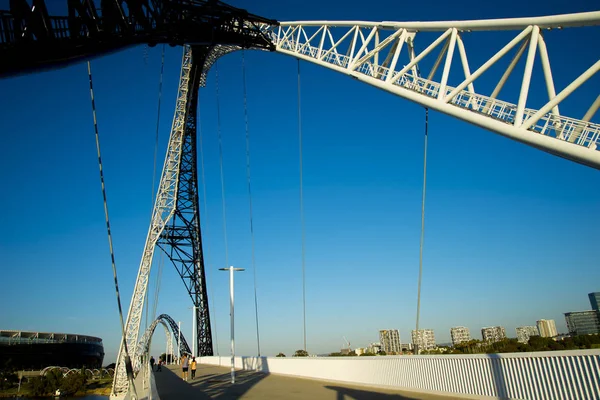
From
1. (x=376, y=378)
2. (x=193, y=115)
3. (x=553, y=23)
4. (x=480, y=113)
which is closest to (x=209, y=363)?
(x=193, y=115)

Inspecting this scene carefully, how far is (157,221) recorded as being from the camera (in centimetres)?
3606

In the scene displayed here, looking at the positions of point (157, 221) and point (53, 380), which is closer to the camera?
point (157, 221)

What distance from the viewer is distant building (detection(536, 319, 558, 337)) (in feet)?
432

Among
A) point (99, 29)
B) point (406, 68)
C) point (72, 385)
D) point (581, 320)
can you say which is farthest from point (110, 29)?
point (581, 320)

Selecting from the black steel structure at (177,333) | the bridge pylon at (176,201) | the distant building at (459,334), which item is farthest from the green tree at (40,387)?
the distant building at (459,334)

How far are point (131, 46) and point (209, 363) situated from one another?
101 ft

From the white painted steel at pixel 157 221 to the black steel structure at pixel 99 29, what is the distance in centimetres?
2033

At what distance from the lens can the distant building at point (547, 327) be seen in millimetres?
131750

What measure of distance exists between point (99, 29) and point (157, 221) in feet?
93.8

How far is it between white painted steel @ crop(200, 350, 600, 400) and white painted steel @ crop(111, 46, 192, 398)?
25693 millimetres

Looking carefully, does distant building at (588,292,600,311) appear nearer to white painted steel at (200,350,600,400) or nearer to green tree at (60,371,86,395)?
green tree at (60,371,86,395)

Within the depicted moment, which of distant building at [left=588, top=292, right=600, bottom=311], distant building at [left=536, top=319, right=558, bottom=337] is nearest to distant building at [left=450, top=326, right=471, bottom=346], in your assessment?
distant building at [left=536, top=319, right=558, bottom=337]

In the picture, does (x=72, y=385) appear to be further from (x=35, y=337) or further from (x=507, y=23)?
(x=507, y=23)

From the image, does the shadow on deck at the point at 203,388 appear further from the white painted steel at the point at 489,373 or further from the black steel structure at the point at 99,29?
the black steel structure at the point at 99,29
